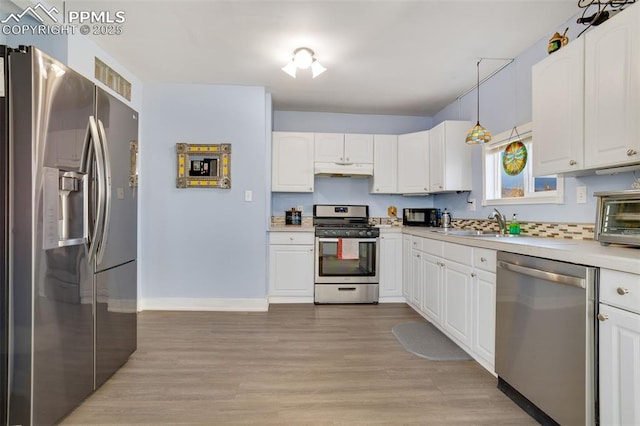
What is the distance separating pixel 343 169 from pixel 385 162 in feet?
1.90

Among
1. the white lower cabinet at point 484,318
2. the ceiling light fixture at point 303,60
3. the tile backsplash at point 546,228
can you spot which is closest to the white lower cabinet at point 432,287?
the white lower cabinet at point 484,318

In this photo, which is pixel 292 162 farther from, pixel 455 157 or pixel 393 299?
pixel 393 299

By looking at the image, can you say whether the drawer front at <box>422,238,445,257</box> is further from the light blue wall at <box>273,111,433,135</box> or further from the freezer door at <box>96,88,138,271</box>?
the freezer door at <box>96,88,138,271</box>

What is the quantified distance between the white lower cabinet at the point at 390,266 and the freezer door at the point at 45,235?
2.95m

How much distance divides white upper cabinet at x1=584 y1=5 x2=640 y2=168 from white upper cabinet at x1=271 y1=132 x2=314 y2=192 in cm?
280

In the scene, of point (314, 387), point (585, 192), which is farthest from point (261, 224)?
point (585, 192)

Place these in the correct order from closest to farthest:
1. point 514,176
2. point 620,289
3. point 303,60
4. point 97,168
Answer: point 620,289
point 97,168
point 303,60
point 514,176

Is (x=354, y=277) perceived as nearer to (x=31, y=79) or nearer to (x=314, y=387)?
(x=314, y=387)

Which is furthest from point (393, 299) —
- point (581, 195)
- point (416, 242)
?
point (581, 195)

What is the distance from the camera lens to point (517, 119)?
2709 mm

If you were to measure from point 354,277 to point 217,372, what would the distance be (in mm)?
1983

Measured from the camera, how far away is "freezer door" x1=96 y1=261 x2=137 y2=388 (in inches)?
71.4

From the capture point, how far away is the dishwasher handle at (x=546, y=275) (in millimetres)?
1368

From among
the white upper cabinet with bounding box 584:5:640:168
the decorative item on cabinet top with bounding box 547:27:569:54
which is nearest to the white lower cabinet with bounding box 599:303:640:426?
the white upper cabinet with bounding box 584:5:640:168
